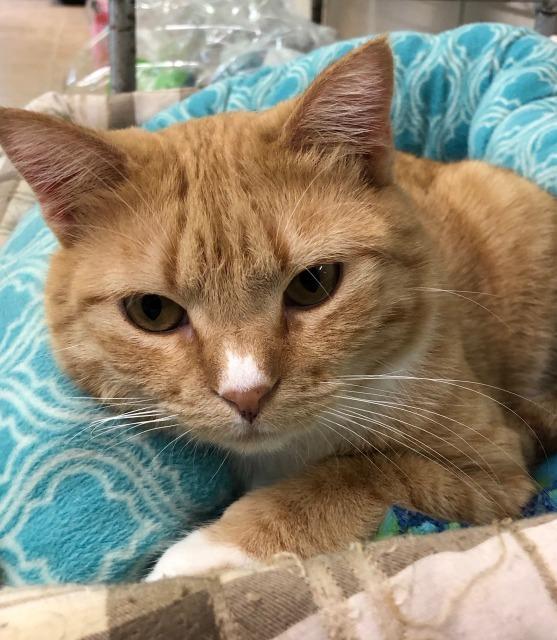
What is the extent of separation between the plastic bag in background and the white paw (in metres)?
2.64

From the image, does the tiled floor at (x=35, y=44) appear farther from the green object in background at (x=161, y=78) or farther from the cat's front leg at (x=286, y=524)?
the cat's front leg at (x=286, y=524)

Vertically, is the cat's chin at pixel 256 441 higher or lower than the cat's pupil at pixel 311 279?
lower

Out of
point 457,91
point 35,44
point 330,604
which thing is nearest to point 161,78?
point 457,91

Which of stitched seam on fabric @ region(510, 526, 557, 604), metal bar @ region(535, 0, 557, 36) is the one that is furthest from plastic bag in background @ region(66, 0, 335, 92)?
stitched seam on fabric @ region(510, 526, 557, 604)

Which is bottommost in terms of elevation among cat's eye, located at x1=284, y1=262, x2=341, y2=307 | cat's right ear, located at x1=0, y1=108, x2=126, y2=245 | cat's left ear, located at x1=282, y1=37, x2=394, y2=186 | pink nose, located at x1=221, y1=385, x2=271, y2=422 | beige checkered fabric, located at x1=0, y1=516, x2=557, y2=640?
beige checkered fabric, located at x1=0, y1=516, x2=557, y2=640

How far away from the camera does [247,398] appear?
0.90 metres

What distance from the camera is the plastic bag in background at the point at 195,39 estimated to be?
11.0 ft

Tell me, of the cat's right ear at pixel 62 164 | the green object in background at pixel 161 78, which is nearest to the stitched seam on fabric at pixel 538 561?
the cat's right ear at pixel 62 164

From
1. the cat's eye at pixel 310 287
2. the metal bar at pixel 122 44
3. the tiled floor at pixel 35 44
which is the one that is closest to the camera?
the cat's eye at pixel 310 287

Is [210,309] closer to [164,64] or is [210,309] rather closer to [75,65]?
[164,64]

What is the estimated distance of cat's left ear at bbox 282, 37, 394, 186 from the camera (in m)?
0.98

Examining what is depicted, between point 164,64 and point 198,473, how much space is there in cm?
282

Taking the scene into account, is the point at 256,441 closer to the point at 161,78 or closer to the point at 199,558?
the point at 199,558

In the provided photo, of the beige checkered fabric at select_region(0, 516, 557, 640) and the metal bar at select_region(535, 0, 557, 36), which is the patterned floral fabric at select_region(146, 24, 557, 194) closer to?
the metal bar at select_region(535, 0, 557, 36)
